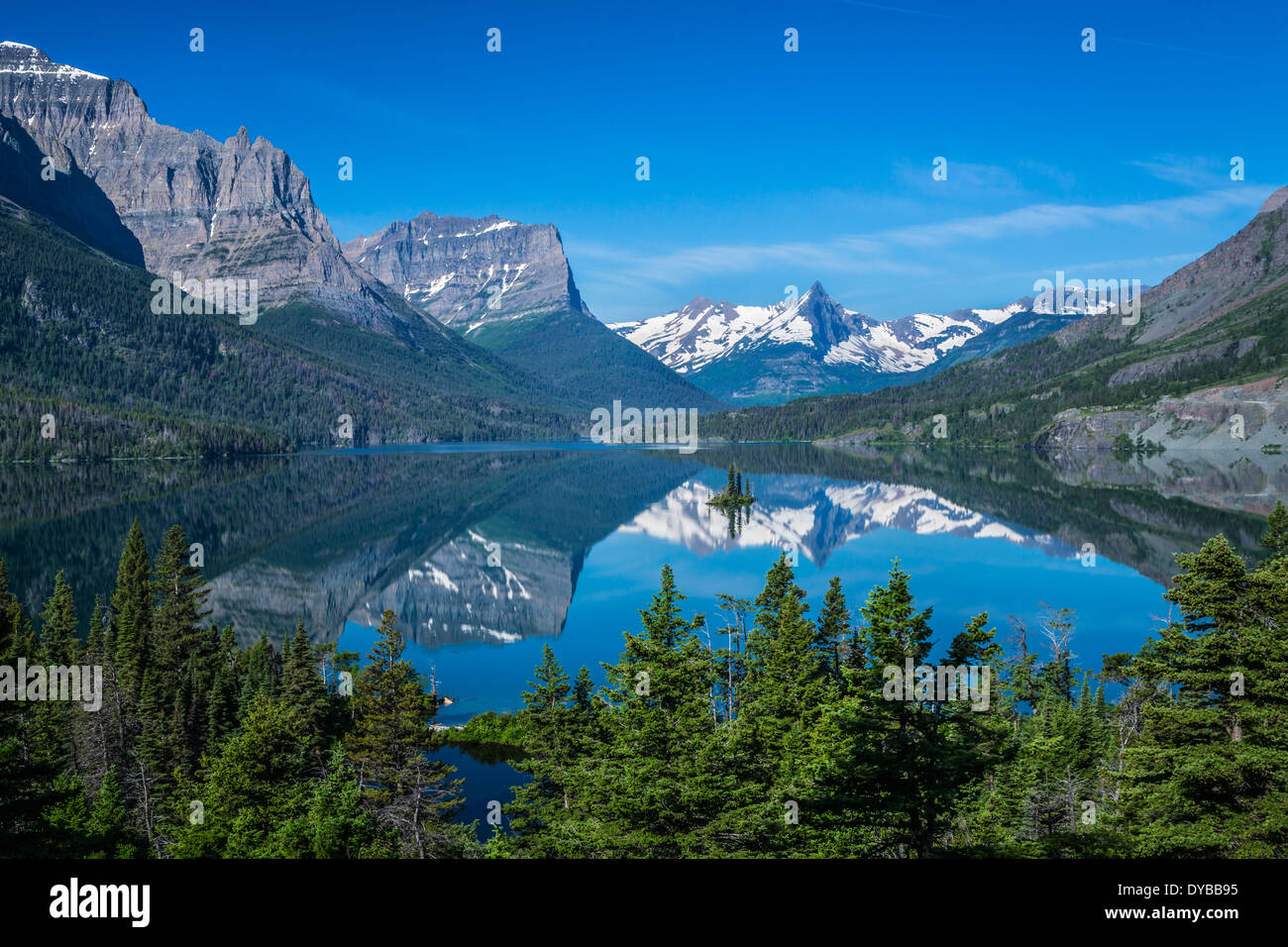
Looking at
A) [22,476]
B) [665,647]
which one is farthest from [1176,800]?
[22,476]

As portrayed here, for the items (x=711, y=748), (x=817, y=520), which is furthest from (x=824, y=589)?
(x=711, y=748)

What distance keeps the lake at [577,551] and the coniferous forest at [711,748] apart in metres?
8.29

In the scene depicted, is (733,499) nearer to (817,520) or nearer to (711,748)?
(817,520)

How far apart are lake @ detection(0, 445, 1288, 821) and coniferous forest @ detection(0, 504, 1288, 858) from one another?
8.29m

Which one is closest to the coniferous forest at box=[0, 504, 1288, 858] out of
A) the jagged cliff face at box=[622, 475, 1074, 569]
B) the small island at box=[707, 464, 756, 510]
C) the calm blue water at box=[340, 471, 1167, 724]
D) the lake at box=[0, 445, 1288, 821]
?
A: the lake at box=[0, 445, 1288, 821]

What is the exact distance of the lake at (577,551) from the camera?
72.1m

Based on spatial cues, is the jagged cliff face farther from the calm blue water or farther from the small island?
the small island

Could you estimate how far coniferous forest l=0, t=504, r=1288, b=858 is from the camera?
20.2 meters

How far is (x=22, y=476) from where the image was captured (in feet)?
607

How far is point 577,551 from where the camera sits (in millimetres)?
110875

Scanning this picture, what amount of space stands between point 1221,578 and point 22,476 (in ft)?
732

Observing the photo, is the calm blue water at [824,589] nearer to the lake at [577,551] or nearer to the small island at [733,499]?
the lake at [577,551]

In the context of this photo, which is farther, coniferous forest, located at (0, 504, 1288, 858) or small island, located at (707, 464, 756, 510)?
small island, located at (707, 464, 756, 510)

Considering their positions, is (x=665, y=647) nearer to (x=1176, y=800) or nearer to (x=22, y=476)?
(x=1176, y=800)
